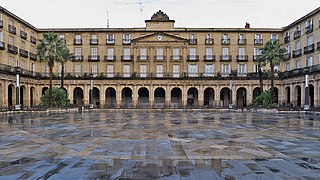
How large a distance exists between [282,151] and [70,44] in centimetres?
5103

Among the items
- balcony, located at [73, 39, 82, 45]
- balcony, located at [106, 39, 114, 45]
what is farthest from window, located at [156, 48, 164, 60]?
balcony, located at [73, 39, 82, 45]

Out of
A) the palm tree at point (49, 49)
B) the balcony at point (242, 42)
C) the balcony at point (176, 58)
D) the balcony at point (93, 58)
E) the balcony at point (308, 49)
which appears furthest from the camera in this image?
the balcony at point (93, 58)

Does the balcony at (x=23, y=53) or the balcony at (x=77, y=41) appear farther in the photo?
the balcony at (x=77, y=41)

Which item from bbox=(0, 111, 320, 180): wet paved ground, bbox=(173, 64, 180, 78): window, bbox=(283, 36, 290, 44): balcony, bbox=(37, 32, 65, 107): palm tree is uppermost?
bbox=(283, 36, 290, 44): balcony

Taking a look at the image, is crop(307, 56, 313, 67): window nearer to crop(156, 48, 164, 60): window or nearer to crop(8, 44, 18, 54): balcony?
crop(156, 48, 164, 60): window

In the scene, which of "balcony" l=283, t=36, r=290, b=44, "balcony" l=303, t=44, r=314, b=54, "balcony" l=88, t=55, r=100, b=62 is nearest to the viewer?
"balcony" l=303, t=44, r=314, b=54

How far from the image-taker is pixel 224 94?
55.5 meters

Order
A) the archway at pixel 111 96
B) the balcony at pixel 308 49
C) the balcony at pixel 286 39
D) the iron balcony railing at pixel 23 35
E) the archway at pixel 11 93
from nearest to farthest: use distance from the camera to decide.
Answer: the balcony at pixel 308 49 < the archway at pixel 11 93 < the iron balcony railing at pixel 23 35 < the balcony at pixel 286 39 < the archway at pixel 111 96

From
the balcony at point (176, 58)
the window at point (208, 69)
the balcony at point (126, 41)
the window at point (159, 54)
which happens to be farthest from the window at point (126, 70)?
the window at point (208, 69)

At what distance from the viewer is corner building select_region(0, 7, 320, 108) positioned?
52219 mm

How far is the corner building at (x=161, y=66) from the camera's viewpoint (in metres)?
52.2

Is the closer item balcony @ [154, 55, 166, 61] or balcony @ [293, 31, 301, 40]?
balcony @ [293, 31, 301, 40]

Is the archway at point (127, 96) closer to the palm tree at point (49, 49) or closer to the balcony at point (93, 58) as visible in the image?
the balcony at point (93, 58)

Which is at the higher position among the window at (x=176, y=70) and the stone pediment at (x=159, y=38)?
the stone pediment at (x=159, y=38)
